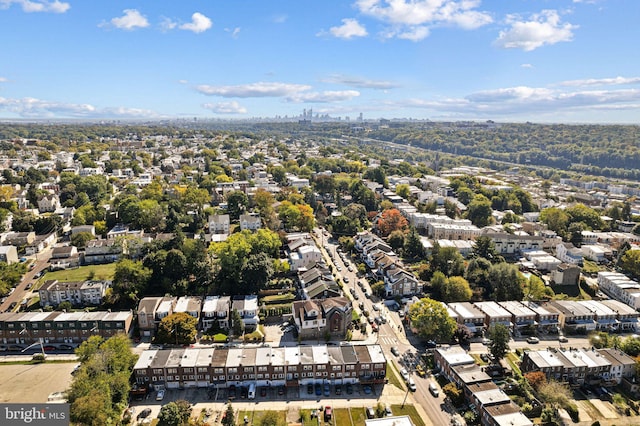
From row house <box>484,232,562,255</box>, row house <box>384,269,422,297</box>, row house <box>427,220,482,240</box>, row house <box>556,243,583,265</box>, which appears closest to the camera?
row house <box>384,269,422,297</box>

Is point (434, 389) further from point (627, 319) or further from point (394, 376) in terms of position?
point (627, 319)

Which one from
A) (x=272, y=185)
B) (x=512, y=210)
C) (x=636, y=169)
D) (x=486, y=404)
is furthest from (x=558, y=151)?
(x=486, y=404)

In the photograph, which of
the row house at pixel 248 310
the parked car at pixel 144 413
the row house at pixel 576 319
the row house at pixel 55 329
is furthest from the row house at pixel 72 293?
the row house at pixel 576 319

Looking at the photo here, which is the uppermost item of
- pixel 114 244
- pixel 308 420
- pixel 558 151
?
pixel 558 151

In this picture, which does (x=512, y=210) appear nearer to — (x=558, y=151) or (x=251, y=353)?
(x=251, y=353)

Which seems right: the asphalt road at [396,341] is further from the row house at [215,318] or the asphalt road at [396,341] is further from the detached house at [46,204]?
the detached house at [46,204]

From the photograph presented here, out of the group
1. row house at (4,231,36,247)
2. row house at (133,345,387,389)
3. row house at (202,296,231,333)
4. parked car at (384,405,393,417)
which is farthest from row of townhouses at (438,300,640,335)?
row house at (4,231,36,247)

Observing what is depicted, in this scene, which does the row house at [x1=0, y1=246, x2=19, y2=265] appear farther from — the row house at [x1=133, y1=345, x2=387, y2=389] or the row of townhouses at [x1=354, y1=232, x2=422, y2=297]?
the row of townhouses at [x1=354, y1=232, x2=422, y2=297]
